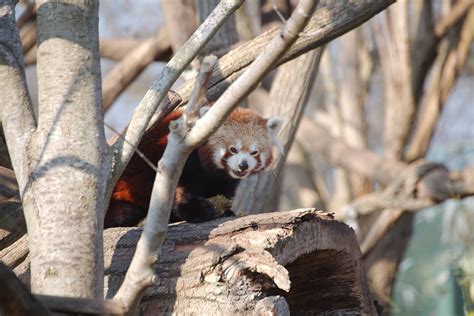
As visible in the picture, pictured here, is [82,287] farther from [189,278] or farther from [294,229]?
[294,229]

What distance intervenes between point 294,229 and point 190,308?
0.54m

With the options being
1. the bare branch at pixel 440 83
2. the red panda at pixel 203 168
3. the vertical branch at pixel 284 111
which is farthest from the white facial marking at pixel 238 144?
the bare branch at pixel 440 83

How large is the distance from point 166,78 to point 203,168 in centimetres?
147

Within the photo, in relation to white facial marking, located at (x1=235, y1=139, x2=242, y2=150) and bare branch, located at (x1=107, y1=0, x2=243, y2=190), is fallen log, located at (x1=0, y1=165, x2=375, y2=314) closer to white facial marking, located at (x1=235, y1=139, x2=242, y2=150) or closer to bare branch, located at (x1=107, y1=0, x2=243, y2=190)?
bare branch, located at (x1=107, y1=0, x2=243, y2=190)

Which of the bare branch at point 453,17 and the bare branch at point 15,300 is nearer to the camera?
the bare branch at point 15,300

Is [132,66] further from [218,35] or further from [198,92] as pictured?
[198,92]

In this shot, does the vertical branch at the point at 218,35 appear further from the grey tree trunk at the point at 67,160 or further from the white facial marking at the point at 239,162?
the grey tree trunk at the point at 67,160

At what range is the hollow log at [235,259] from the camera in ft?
8.73

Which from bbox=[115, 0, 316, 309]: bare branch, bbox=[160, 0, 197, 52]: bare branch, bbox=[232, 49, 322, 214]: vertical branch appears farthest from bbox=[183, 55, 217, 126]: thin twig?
bbox=[160, 0, 197, 52]: bare branch

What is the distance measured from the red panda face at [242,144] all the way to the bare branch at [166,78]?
1336 mm

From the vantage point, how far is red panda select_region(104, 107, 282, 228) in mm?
3754

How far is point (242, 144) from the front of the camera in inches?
167

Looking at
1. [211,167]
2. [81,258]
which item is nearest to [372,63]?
[211,167]

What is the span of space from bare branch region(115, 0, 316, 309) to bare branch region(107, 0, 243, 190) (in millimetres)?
429
